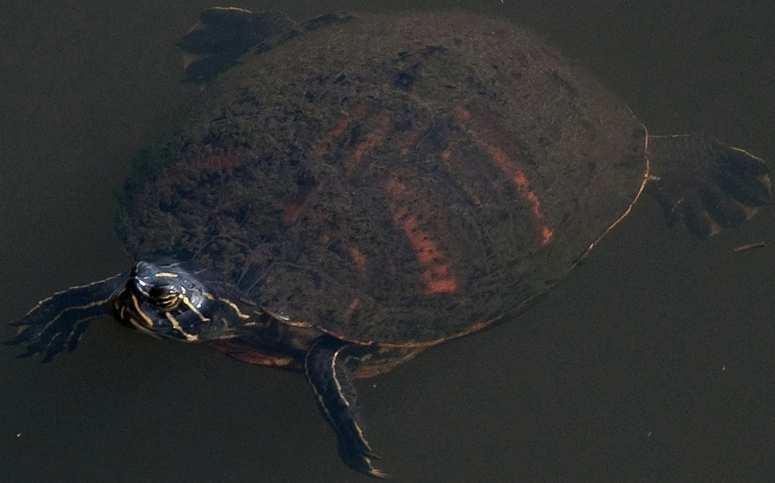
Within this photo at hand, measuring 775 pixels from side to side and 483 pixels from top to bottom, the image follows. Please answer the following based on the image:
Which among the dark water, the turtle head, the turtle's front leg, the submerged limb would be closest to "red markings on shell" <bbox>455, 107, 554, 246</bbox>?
the dark water

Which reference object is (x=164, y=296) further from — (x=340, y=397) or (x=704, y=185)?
(x=704, y=185)

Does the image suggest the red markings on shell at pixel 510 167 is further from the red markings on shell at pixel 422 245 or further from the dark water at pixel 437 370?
the dark water at pixel 437 370

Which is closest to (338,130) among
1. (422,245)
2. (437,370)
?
(422,245)

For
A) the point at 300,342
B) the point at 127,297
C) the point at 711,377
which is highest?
the point at 127,297

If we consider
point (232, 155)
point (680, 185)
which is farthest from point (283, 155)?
point (680, 185)

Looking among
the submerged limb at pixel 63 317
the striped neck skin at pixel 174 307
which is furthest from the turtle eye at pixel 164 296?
the submerged limb at pixel 63 317

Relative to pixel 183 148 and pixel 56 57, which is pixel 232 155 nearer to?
pixel 183 148

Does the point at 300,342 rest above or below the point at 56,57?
below

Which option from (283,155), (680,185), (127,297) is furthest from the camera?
(680,185)
